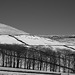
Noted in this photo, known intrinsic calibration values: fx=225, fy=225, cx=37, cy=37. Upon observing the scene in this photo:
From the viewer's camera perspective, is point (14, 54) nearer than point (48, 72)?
No

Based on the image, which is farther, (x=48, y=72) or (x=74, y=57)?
(x=74, y=57)

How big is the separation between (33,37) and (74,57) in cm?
335

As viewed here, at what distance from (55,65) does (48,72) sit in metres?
0.79

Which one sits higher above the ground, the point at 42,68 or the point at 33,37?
the point at 33,37

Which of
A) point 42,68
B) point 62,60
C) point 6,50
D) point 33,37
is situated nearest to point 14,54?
point 6,50

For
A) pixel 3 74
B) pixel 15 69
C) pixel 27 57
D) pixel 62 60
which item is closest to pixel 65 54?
pixel 62 60

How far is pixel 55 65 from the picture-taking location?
807 centimetres

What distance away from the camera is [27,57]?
8195 mm

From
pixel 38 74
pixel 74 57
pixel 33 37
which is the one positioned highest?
pixel 33 37

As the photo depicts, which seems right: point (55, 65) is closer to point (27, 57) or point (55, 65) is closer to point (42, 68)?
point (42, 68)

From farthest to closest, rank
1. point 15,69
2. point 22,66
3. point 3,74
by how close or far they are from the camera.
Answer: point 22,66, point 15,69, point 3,74

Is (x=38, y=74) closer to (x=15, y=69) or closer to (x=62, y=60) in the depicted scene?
(x=15, y=69)

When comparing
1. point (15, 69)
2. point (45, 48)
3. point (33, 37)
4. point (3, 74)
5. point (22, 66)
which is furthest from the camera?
point (33, 37)

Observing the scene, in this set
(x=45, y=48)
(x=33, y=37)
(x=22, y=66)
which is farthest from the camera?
(x=33, y=37)
